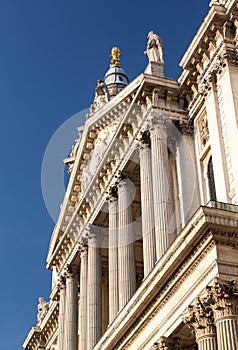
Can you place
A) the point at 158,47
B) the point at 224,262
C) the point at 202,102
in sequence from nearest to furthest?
1. the point at 224,262
2. the point at 202,102
3. the point at 158,47

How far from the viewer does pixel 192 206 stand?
1359 inches

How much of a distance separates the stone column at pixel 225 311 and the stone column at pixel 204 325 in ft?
1.69

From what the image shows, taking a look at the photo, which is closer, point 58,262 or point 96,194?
point 96,194

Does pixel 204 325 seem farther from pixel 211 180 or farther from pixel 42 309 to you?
pixel 42 309

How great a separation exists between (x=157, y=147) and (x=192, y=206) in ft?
12.0

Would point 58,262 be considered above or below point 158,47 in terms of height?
below

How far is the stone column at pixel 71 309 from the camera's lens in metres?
43.7

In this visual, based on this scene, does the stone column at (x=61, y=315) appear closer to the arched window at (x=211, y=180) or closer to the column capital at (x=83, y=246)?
the column capital at (x=83, y=246)

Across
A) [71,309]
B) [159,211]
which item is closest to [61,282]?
[71,309]

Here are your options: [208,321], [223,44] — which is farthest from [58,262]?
[208,321]

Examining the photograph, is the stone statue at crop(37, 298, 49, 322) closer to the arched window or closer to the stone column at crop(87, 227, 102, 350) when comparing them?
the stone column at crop(87, 227, 102, 350)

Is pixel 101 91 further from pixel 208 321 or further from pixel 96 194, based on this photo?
pixel 208 321

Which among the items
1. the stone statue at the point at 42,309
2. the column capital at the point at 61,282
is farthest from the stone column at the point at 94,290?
the stone statue at the point at 42,309

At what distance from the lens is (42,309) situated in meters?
62.9
